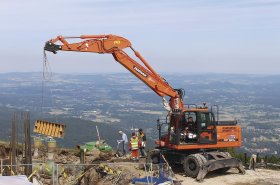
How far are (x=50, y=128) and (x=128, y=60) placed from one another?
4737mm

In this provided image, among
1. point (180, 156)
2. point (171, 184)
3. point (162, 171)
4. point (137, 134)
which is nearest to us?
point (171, 184)

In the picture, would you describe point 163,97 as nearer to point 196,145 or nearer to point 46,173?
point 196,145

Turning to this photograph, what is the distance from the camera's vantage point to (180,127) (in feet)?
72.2

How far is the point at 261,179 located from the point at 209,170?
247 centimetres

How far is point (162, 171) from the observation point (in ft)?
69.2

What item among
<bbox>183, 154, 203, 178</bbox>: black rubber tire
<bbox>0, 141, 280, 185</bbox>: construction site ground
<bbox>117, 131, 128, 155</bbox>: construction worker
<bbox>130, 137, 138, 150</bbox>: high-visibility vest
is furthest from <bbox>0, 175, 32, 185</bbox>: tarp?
<bbox>117, 131, 128, 155</bbox>: construction worker

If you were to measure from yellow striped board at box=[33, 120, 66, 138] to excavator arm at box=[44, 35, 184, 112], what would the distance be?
11.6ft

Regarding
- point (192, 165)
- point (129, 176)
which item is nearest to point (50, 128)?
point (129, 176)

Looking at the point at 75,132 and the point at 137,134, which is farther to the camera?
the point at 75,132

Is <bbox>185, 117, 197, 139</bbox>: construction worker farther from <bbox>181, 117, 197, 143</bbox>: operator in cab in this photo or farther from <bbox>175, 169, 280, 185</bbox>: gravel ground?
<bbox>175, 169, 280, 185</bbox>: gravel ground

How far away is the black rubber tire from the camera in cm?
2119

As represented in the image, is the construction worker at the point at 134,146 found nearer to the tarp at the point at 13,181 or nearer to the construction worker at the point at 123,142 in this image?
the construction worker at the point at 123,142

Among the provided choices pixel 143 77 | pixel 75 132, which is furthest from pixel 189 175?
pixel 75 132

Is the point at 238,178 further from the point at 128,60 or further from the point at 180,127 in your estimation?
the point at 128,60
